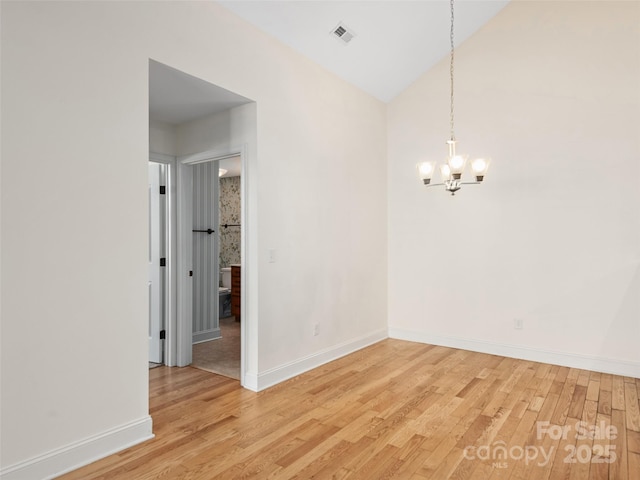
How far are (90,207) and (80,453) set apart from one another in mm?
1435

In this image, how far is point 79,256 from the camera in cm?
239

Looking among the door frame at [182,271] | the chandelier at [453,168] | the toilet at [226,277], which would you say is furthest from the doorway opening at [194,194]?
the toilet at [226,277]

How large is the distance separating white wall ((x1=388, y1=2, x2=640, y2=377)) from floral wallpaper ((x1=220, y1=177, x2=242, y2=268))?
413cm

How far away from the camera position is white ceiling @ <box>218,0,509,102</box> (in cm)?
358

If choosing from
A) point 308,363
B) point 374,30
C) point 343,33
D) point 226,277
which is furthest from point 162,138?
point 226,277

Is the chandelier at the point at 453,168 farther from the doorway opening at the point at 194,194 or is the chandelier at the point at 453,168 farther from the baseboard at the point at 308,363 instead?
the baseboard at the point at 308,363

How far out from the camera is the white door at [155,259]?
4.30 metres

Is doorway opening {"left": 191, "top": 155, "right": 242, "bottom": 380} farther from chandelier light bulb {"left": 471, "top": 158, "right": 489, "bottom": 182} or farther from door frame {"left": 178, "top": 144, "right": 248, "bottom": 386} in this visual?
chandelier light bulb {"left": 471, "top": 158, "right": 489, "bottom": 182}

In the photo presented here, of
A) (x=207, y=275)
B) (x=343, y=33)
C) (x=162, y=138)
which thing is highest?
(x=343, y=33)

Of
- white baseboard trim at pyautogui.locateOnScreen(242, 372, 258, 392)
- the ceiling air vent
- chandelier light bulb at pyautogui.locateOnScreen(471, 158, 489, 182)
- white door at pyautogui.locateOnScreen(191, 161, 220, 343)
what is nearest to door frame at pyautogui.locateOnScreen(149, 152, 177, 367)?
white door at pyautogui.locateOnScreen(191, 161, 220, 343)

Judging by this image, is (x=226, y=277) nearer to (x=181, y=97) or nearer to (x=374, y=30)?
(x=181, y=97)

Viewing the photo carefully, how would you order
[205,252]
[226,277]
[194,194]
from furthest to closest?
1. [226,277]
2. [205,252]
3. [194,194]

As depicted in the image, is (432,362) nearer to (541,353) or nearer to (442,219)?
(541,353)

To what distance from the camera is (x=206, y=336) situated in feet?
17.5
